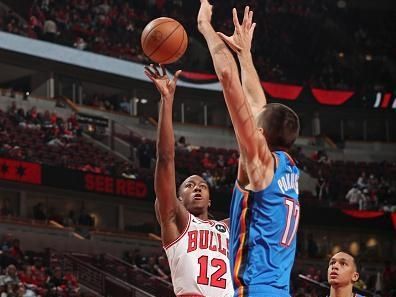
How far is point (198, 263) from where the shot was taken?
23.3 feet

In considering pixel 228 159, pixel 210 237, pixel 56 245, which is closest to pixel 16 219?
pixel 56 245

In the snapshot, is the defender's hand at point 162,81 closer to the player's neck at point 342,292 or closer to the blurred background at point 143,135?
the player's neck at point 342,292

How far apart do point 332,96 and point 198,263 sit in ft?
108

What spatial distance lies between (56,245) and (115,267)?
2.85 m

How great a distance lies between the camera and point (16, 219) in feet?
82.6

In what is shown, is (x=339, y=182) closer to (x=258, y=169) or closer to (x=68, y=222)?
(x=68, y=222)

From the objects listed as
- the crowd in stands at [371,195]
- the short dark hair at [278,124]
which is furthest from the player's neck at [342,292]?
the crowd in stands at [371,195]

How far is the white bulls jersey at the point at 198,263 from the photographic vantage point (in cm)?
706

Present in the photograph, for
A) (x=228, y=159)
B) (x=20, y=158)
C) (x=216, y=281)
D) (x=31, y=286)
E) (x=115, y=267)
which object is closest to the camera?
(x=216, y=281)

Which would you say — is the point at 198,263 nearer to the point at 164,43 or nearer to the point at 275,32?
the point at 164,43

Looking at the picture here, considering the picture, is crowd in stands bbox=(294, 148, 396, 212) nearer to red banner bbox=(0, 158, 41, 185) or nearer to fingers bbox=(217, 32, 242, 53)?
red banner bbox=(0, 158, 41, 185)

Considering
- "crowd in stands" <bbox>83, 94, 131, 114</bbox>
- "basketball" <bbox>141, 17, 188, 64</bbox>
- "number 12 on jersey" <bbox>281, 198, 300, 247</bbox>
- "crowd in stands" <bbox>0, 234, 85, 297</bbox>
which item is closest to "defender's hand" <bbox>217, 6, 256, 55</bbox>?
"number 12 on jersey" <bbox>281, 198, 300, 247</bbox>

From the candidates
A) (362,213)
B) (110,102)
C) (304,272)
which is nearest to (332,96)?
(362,213)

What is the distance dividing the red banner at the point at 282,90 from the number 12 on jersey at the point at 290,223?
3213 cm
